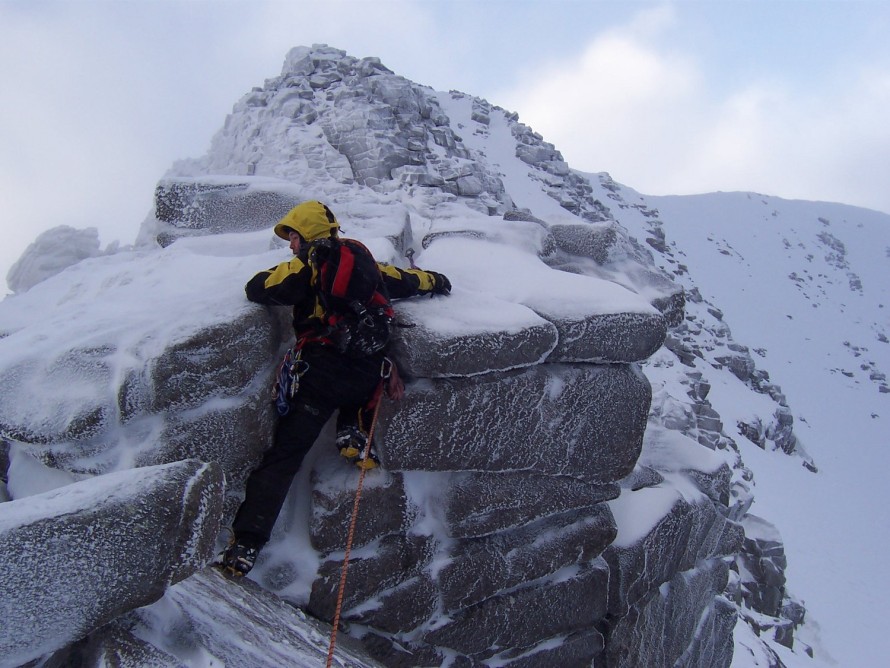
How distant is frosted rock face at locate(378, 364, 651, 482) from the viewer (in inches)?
151

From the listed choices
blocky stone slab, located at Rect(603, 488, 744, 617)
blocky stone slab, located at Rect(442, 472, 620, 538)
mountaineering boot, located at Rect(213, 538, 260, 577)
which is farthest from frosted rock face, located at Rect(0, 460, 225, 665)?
blocky stone slab, located at Rect(603, 488, 744, 617)

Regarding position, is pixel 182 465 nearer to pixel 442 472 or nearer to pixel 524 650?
pixel 442 472

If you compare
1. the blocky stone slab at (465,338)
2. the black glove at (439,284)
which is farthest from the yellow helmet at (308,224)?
the black glove at (439,284)

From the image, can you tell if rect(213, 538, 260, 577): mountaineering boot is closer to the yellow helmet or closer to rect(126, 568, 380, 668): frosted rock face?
rect(126, 568, 380, 668): frosted rock face

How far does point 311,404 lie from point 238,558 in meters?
0.96

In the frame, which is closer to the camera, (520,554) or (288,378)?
(288,378)

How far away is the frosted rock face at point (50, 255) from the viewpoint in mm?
9375

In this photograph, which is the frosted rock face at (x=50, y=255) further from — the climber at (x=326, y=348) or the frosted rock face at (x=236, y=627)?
the frosted rock face at (x=236, y=627)

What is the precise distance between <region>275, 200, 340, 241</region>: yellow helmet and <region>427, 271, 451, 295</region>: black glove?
2.88ft

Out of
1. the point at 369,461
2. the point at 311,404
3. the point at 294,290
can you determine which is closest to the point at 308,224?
the point at 294,290

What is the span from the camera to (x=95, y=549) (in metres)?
1.97

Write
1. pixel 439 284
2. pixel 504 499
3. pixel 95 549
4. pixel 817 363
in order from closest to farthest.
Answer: pixel 95 549 < pixel 504 499 < pixel 439 284 < pixel 817 363

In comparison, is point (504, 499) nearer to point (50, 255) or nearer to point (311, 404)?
point (311, 404)

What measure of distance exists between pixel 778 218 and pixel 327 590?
53.4 m
